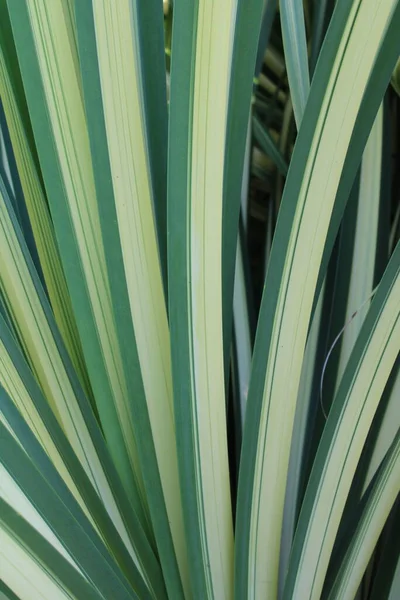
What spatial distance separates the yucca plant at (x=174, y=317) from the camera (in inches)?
9.6

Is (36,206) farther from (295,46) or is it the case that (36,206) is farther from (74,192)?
(295,46)

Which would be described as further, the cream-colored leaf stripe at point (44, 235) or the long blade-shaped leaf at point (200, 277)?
the cream-colored leaf stripe at point (44, 235)

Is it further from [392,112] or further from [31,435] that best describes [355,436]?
[392,112]

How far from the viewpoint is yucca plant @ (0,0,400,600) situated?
0.80 feet

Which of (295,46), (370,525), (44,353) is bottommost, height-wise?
(370,525)

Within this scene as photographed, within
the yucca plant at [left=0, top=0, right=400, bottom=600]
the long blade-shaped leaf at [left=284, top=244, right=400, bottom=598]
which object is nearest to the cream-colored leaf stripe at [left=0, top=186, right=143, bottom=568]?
the yucca plant at [left=0, top=0, right=400, bottom=600]

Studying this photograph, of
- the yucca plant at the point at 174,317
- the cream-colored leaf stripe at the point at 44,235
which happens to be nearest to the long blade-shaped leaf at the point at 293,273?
the yucca plant at the point at 174,317

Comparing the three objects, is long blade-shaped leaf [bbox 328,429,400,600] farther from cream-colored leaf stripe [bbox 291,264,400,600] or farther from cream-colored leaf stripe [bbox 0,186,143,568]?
cream-colored leaf stripe [bbox 0,186,143,568]

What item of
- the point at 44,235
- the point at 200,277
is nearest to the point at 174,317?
the point at 200,277

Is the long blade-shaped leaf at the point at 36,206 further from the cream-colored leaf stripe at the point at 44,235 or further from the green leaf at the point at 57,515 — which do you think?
the green leaf at the point at 57,515

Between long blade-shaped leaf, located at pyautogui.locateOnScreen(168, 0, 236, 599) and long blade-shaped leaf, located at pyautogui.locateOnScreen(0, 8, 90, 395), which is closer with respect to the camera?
long blade-shaped leaf, located at pyautogui.locateOnScreen(168, 0, 236, 599)

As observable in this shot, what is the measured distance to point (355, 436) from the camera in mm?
281

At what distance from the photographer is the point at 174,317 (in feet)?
0.88

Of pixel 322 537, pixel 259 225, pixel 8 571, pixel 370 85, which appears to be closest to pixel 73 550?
pixel 8 571
